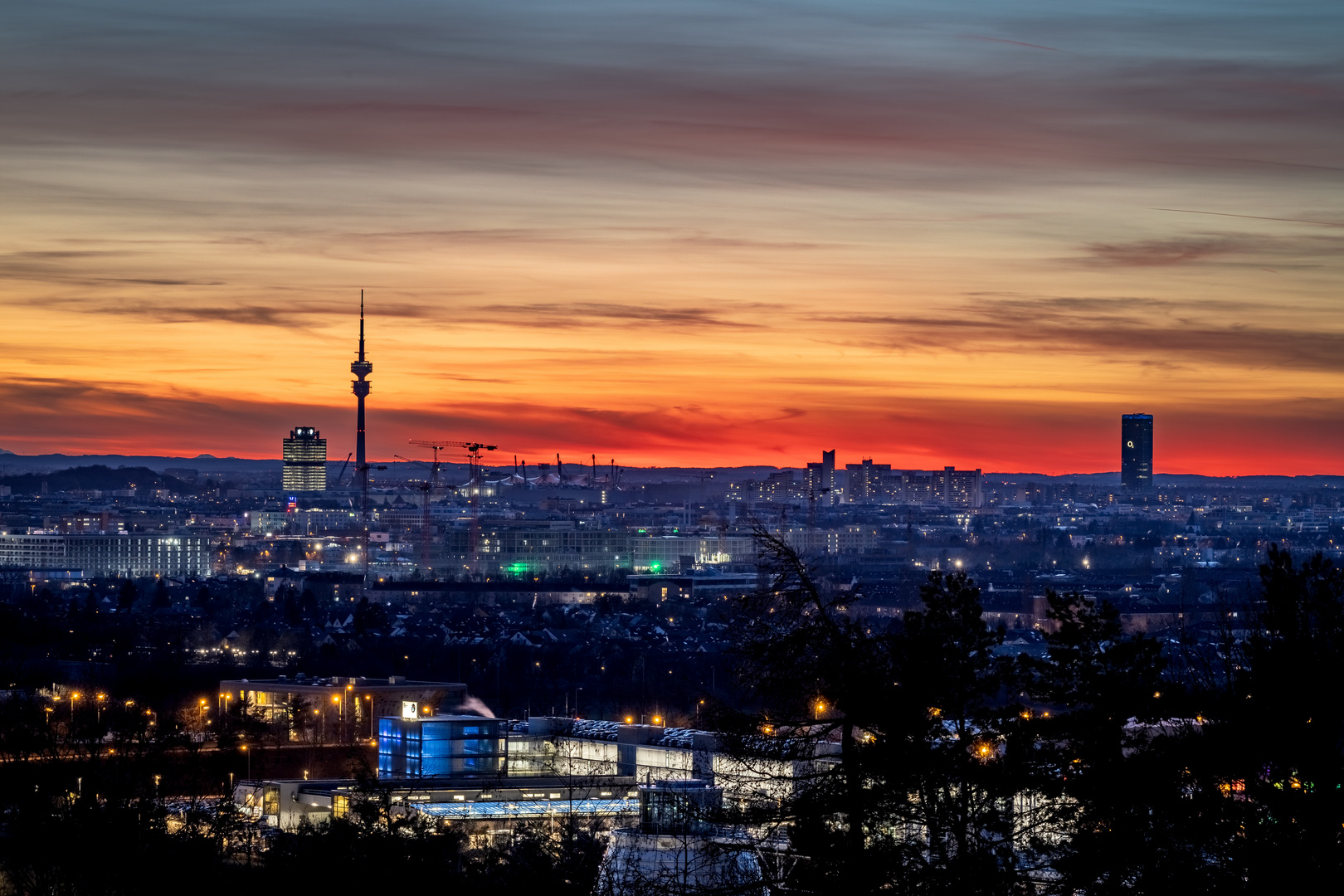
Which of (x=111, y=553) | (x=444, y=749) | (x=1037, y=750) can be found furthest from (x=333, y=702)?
(x=111, y=553)

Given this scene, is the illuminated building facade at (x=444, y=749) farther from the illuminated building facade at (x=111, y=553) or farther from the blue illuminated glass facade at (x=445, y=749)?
the illuminated building facade at (x=111, y=553)

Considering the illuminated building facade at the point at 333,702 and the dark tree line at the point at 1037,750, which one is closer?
the dark tree line at the point at 1037,750

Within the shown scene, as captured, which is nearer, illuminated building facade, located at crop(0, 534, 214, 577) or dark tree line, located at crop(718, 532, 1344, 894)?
dark tree line, located at crop(718, 532, 1344, 894)

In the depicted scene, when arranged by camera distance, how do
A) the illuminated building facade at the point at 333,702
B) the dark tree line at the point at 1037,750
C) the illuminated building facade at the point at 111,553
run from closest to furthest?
the dark tree line at the point at 1037,750
the illuminated building facade at the point at 333,702
the illuminated building facade at the point at 111,553

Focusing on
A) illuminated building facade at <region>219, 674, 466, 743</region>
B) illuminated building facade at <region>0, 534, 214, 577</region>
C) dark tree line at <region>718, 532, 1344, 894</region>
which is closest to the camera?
dark tree line at <region>718, 532, 1344, 894</region>

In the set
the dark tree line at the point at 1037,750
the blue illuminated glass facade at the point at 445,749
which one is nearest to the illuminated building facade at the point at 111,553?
the blue illuminated glass facade at the point at 445,749

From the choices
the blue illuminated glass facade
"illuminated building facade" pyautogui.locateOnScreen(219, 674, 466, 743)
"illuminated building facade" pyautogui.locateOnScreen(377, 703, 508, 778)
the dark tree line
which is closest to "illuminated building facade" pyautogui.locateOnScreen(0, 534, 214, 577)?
"illuminated building facade" pyautogui.locateOnScreen(219, 674, 466, 743)

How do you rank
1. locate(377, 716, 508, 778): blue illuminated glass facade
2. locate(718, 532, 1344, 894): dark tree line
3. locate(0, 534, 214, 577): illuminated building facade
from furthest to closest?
1. locate(0, 534, 214, 577): illuminated building facade
2. locate(377, 716, 508, 778): blue illuminated glass facade
3. locate(718, 532, 1344, 894): dark tree line

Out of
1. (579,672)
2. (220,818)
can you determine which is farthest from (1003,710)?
(579,672)

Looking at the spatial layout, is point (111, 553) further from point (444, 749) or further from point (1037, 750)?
point (1037, 750)

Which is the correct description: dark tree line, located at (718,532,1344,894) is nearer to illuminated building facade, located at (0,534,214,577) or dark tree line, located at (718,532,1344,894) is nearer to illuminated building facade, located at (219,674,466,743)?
illuminated building facade, located at (219,674,466,743)
